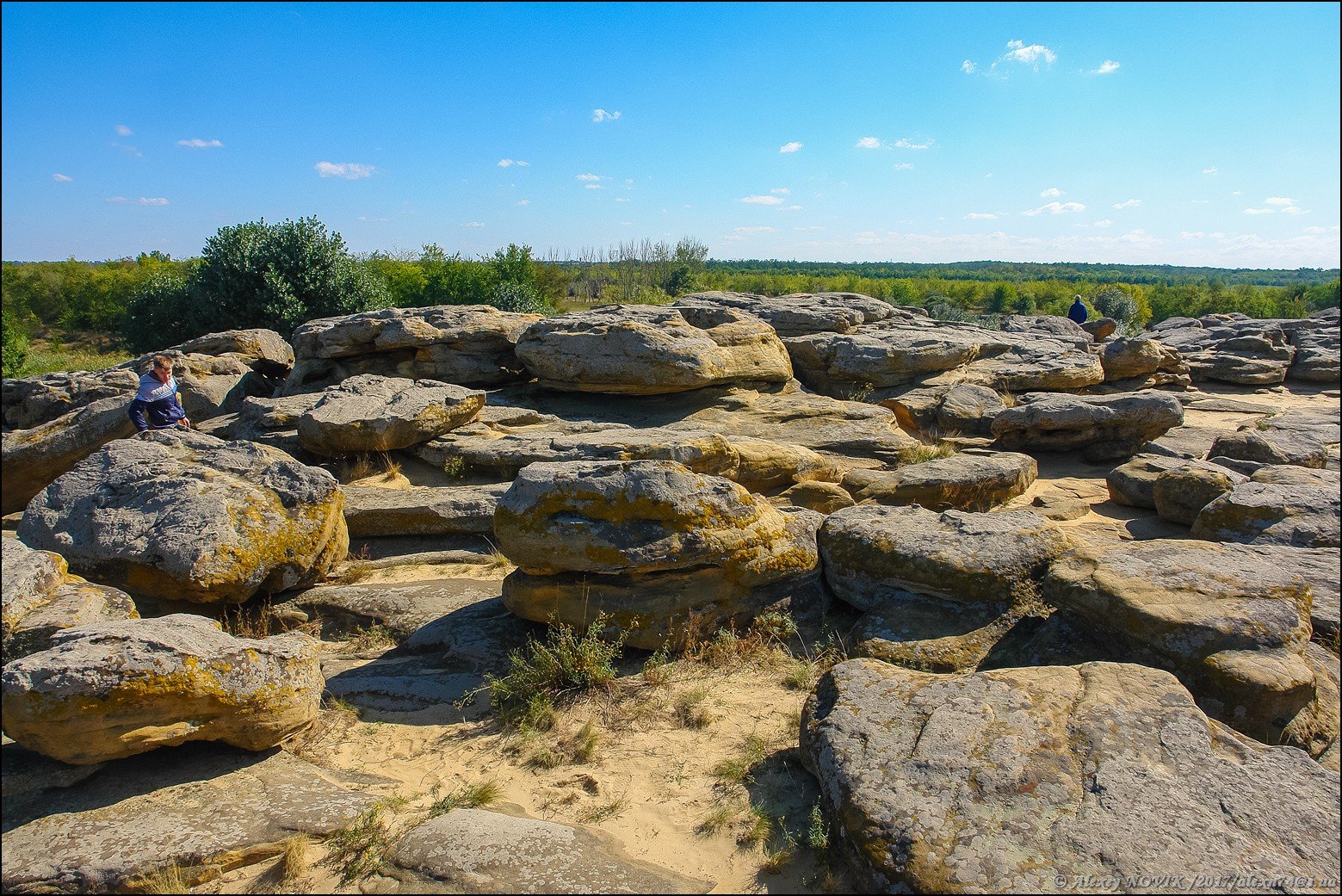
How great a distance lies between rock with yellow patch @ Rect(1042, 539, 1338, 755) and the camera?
12.7 ft

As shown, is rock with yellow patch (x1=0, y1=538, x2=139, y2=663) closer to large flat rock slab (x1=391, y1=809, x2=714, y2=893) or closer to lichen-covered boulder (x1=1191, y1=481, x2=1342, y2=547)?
large flat rock slab (x1=391, y1=809, x2=714, y2=893)

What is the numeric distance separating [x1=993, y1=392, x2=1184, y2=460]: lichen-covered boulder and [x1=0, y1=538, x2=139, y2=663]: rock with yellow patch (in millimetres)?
11435

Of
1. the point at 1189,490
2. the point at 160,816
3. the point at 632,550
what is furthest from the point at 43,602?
the point at 1189,490

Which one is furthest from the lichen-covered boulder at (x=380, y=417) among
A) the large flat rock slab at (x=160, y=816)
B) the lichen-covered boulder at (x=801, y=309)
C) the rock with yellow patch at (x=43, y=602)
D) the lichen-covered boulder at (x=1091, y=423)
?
the lichen-covered boulder at (x=1091, y=423)

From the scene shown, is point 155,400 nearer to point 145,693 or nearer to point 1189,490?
point 145,693

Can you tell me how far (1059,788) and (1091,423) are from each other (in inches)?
371

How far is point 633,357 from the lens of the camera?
10.8 m

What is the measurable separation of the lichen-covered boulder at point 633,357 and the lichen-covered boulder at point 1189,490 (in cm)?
594

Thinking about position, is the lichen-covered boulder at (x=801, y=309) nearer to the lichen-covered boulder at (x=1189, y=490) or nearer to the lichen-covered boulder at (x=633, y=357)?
the lichen-covered boulder at (x=633, y=357)

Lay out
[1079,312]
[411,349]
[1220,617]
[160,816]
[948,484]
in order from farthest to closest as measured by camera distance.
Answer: [1079,312], [411,349], [948,484], [1220,617], [160,816]

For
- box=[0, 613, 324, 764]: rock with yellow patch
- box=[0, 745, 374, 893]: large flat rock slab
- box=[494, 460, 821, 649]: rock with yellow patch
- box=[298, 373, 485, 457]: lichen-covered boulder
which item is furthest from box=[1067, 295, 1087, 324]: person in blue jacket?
box=[0, 745, 374, 893]: large flat rock slab

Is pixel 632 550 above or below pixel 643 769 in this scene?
above

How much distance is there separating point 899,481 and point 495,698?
5.25 metres

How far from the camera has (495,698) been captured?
16.6 ft
